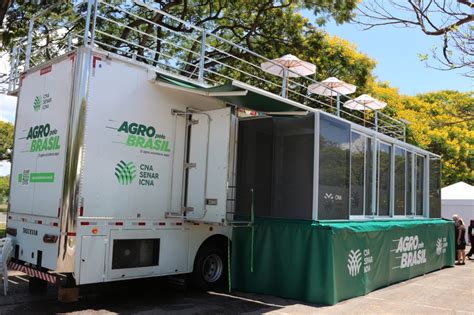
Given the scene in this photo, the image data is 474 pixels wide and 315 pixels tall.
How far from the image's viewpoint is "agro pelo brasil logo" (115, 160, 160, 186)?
292 inches

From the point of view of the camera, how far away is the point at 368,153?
10867 mm

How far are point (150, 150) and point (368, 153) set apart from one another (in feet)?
17.8

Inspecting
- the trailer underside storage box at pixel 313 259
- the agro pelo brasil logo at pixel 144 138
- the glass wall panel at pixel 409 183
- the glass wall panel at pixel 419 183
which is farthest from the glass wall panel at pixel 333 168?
the glass wall panel at pixel 419 183

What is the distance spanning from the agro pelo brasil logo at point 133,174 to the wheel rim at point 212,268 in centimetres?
200

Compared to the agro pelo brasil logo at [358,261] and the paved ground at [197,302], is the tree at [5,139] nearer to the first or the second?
the paved ground at [197,302]

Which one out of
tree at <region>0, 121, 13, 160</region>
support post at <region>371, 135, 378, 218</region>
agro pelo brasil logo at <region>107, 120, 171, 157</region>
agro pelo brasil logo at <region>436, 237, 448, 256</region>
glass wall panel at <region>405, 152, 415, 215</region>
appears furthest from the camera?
tree at <region>0, 121, 13, 160</region>

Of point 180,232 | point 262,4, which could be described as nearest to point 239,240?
point 180,232

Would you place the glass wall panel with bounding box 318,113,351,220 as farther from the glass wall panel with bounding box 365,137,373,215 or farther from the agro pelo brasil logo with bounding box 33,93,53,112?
the agro pelo brasil logo with bounding box 33,93,53,112

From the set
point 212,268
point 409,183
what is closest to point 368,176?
point 409,183

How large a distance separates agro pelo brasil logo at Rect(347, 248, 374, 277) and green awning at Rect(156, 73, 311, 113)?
9.49 feet

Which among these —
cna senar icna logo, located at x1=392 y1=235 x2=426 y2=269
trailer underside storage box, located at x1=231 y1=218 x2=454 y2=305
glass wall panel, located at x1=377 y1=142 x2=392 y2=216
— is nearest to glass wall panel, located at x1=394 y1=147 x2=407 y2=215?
glass wall panel, located at x1=377 y1=142 x2=392 y2=216

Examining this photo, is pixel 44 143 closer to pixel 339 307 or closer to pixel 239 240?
pixel 239 240

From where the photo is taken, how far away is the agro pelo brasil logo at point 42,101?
7751 mm

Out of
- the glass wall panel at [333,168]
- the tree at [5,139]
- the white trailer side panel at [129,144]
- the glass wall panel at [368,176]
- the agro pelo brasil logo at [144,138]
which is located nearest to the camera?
the white trailer side panel at [129,144]
